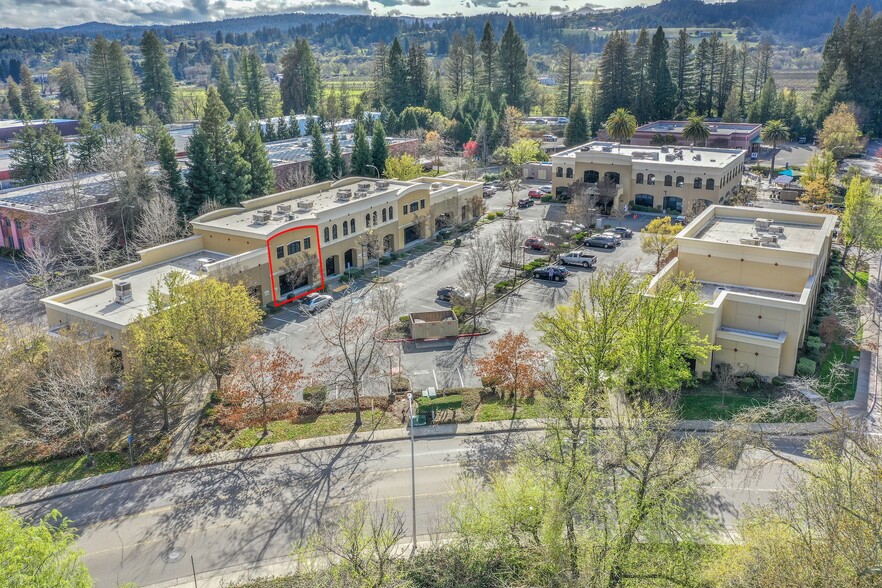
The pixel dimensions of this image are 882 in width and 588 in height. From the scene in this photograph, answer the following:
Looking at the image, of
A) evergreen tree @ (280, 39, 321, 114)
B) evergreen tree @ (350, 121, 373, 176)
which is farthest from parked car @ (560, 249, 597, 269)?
evergreen tree @ (280, 39, 321, 114)

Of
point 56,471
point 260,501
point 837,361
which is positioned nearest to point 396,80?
point 837,361

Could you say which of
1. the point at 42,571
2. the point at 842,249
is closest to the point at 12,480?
the point at 42,571

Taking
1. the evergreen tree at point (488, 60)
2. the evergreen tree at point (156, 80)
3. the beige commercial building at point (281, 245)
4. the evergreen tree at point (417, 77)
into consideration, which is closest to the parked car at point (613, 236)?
the beige commercial building at point (281, 245)

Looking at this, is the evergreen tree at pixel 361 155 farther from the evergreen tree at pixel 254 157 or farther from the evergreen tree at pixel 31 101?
the evergreen tree at pixel 31 101

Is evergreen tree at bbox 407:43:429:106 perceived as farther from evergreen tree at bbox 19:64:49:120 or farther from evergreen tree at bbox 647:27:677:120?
evergreen tree at bbox 19:64:49:120

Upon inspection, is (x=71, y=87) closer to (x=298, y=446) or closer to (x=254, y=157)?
(x=254, y=157)
